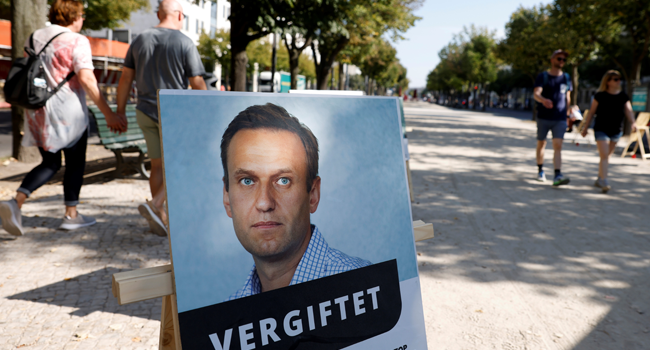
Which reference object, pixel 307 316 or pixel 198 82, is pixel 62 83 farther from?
pixel 307 316

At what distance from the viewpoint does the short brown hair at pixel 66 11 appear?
452cm

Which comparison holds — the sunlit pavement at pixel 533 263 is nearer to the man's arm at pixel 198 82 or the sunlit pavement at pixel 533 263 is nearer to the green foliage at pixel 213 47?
the man's arm at pixel 198 82

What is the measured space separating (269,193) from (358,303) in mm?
591

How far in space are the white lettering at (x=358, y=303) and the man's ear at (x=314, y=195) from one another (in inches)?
15.6

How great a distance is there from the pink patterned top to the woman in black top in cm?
731

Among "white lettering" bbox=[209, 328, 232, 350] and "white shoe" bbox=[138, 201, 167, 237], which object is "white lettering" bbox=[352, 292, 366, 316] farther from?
"white shoe" bbox=[138, 201, 167, 237]

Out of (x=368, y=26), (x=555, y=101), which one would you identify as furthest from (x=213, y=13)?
(x=555, y=101)

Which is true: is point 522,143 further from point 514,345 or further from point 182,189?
point 182,189

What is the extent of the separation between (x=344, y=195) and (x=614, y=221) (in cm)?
522

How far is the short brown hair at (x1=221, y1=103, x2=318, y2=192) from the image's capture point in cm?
185

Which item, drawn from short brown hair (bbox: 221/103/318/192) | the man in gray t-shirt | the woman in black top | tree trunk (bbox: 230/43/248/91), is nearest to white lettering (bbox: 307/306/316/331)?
short brown hair (bbox: 221/103/318/192)

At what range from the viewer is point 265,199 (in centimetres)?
192

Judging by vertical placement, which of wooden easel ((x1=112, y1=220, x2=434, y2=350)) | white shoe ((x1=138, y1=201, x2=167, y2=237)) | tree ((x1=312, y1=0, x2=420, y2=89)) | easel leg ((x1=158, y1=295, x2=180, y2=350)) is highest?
tree ((x1=312, y1=0, x2=420, y2=89))

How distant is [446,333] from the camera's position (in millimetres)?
3102
